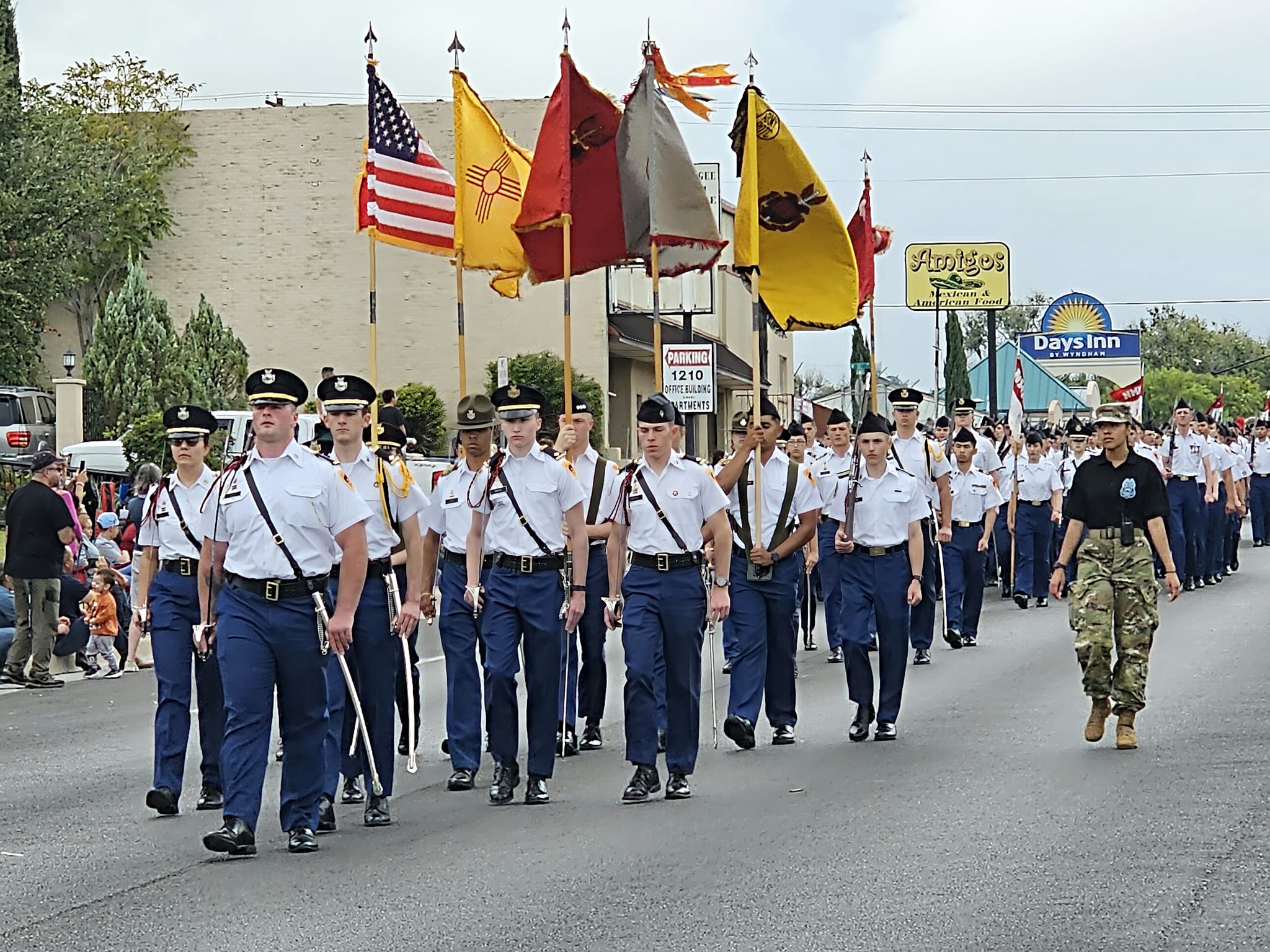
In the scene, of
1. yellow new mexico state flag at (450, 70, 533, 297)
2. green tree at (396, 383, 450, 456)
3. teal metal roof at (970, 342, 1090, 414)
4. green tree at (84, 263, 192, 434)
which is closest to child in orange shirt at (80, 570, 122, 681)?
yellow new mexico state flag at (450, 70, 533, 297)

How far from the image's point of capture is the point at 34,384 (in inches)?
1806

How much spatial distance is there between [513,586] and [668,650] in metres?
0.93

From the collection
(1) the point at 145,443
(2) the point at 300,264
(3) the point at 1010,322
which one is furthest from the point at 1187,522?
(3) the point at 1010,322

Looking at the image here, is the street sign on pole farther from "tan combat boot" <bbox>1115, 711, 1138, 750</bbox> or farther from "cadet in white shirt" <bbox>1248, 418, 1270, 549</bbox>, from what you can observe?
"tan combat boot" <bbox>1115, 711, 1138, 750</bbox>

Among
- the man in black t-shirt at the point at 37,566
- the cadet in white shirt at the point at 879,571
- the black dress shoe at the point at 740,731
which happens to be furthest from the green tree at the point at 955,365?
the black dress shoe at the point at 740,731

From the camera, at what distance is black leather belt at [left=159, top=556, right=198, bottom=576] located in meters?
9.80

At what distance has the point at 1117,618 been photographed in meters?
11.4

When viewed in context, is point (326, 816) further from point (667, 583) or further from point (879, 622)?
point (879, 622)

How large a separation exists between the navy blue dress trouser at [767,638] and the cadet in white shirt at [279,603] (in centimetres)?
356

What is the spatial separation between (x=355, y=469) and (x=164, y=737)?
171cm

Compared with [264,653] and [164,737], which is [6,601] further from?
[264,653]

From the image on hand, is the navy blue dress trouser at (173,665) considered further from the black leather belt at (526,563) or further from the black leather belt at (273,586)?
the black leather belt at (526,563)

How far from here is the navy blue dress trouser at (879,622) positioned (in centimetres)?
1183

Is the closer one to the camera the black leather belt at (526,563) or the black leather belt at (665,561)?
the black leather belt at (526,563)
